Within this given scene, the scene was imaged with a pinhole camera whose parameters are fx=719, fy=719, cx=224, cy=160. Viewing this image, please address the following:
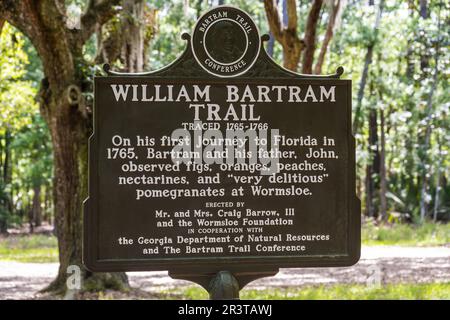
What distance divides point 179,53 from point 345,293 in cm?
1379

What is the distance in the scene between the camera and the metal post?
5.55 metres

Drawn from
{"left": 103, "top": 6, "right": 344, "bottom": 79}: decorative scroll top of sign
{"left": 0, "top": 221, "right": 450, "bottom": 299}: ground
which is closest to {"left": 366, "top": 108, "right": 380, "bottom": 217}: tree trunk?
{"left": 0, "top": 221, "right": 450, "bottom": 299}: ground

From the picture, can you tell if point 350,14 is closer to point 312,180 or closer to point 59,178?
point 59,178

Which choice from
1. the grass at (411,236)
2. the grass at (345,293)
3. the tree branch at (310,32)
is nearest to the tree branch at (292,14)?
the tree branch at (310,32)

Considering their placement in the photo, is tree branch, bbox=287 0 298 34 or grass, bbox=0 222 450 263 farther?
grass, bbox=0 222 450 263

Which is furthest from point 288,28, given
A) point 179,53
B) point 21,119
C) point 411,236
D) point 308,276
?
point 21,119

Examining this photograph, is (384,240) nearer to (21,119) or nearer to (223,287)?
(21,119)

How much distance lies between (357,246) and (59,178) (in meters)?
6.79

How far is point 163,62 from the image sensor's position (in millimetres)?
28562

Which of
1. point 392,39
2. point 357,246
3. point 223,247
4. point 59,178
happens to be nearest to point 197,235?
point 223,247

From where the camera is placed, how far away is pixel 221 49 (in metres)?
5.71

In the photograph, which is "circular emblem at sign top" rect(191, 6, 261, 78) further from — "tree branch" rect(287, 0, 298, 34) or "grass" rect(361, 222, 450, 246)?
"grass" rect(361, 222, 450, 246)

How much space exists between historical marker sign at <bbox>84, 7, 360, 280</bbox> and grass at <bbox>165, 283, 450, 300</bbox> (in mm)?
5761

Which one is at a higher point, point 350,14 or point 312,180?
point 350,14
